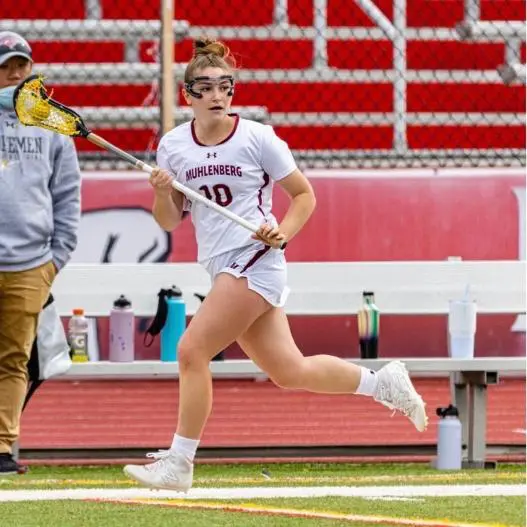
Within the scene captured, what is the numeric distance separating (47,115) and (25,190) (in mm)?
1131

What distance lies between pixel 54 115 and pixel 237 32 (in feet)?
16.7

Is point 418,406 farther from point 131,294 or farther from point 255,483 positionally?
point 131,294

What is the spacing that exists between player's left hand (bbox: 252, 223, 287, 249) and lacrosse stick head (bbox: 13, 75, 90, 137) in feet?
2.52

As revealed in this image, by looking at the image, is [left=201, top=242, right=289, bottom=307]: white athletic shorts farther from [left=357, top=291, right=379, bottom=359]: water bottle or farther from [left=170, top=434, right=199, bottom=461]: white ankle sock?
[left=357, top=291, right=379, bottom=359]: water bottle

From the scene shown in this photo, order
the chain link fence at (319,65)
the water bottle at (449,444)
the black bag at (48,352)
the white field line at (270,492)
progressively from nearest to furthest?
the white field line at (270,492) < the water bottle at (449,444) < the black bag at (48,352) < the chain link fence at (319,65)

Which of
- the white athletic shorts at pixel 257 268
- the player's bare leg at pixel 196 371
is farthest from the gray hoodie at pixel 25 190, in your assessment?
the player's bare leg at pixel 196 371

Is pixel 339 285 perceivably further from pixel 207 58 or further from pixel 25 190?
pixel 207 58

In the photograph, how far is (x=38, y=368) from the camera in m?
7.71

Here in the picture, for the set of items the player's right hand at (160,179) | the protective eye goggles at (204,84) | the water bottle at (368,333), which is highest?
the protective eye goggles at (204,84)

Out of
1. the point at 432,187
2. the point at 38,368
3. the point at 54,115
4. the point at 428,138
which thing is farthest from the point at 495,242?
the point at 54,115

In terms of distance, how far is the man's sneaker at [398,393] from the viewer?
21.7 ft

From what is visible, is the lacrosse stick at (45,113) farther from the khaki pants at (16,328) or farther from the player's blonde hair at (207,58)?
the khaki pants at (16,328)

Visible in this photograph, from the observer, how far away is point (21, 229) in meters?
7.26

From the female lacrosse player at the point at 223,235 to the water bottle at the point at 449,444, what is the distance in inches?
55.3
